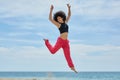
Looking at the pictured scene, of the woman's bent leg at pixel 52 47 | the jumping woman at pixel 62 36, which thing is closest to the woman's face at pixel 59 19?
the jumping woman at pixel 62 36

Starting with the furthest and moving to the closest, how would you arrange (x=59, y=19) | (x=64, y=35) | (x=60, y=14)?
(x=64, y=35), (x=59, y=19), (x=60, y=14)

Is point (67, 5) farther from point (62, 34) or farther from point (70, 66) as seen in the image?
point (70, 66)

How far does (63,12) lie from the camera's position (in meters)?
11.3

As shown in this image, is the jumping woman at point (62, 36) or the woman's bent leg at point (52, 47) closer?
the jumping woman at point (62, 36)

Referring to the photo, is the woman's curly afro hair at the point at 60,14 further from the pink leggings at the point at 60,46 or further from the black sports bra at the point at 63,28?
the pink leggings at the point at 60,46

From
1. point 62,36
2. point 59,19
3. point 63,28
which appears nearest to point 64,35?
point 62,36

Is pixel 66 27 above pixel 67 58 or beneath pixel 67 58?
above

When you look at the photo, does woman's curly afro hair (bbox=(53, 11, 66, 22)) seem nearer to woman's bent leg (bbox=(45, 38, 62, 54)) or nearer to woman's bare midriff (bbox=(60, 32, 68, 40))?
woman's bare midriff (bbox=(60, 32, 68, 40))

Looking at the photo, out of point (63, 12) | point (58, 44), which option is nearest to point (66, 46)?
point (58, 44)

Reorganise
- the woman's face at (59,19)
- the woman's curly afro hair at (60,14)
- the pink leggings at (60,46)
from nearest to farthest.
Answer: the woman's curly afro hair at (60,14), the woman's face at (59,19), the pink leggings at (60,46)

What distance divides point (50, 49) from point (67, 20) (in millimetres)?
912

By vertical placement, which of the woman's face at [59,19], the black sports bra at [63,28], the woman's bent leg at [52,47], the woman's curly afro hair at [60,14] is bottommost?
the woman's bent leg at [52,47]

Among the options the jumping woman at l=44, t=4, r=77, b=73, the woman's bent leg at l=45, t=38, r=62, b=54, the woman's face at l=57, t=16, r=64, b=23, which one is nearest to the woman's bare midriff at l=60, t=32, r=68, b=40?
the jumping woman at l=44, t=4, r=77, b=73

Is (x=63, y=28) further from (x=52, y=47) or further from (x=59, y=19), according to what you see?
(x=52, y=47)
